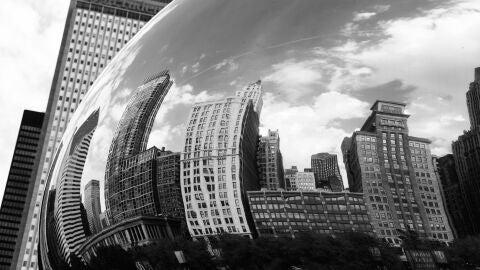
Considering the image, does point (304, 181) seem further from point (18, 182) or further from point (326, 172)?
point (18, 182)

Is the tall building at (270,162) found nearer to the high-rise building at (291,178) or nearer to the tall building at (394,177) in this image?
the high-rise building at (291,178)

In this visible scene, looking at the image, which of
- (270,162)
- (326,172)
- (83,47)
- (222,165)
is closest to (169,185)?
(222,165)

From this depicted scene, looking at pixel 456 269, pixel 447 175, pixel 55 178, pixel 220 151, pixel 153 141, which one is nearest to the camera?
pixel 456 269

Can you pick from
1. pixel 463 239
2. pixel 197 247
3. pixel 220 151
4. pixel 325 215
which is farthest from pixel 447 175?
pixel 197 247

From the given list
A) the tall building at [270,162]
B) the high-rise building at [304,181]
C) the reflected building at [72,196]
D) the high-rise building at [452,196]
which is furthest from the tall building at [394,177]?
the reflected building at [72,196]

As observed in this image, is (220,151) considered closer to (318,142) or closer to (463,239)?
(318,142)

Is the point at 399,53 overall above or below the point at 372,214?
above
